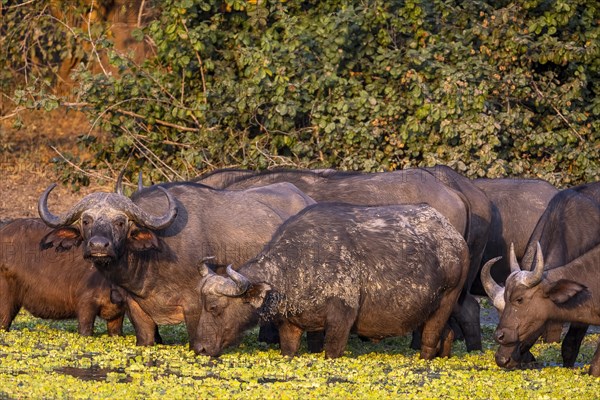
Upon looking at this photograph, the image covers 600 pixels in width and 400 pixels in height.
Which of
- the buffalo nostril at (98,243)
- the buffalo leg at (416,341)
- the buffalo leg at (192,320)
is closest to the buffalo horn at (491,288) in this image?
the buffalo leg at (416,341)

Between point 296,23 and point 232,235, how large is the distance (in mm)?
6797

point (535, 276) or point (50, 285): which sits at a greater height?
point (535, 276)

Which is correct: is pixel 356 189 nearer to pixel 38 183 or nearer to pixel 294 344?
pixel 294 344

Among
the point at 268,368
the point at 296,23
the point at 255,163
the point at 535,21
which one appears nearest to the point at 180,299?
the point at 268,368

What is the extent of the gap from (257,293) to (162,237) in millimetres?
1323

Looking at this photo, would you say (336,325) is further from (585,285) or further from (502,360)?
(585,285)

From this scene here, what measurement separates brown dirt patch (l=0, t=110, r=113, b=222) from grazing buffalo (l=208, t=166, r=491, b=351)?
5241mm

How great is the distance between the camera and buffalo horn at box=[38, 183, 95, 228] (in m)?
10.4

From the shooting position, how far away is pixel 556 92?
17.1 m

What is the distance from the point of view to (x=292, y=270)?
990 cm

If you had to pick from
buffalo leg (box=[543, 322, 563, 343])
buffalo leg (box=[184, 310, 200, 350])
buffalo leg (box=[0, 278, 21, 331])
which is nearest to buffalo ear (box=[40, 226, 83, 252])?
buffalo leg (box=[0, 278, 21, 331])

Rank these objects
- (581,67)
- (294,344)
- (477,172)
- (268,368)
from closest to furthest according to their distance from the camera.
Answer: (268,368), (294,344), (477,172), (581,67)

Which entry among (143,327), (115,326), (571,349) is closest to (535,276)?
(571,349)

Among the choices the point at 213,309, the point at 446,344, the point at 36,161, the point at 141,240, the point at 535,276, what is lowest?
the point at 36,161
